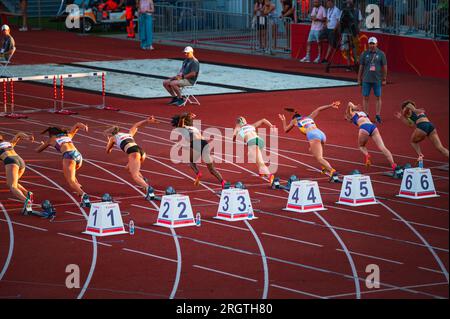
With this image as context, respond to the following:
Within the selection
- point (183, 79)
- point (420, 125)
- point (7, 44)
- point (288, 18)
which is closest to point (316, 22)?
point (288, 18)

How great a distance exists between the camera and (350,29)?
3650 cm

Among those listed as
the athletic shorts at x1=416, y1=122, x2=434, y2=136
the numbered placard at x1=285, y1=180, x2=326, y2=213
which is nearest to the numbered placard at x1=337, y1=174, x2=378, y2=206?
the numbered placard at x1=285, y1=180, x2=326, y2=213

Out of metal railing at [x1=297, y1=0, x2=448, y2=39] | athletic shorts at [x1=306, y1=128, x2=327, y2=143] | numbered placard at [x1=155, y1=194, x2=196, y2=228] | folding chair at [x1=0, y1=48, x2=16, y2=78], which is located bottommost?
numbered placard at [x1=155, y1=194, x2=196, y2=228]

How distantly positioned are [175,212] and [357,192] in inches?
131

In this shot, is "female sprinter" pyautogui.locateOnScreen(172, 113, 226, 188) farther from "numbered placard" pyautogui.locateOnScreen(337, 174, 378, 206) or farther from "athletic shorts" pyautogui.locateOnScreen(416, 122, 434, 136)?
"athletic shorts" pyautogui.locateOnScreen(416, 122, 434, 136)

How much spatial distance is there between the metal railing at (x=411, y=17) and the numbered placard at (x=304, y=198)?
1734 cm

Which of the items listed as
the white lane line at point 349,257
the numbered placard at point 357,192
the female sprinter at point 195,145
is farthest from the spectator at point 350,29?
the white lane line at point 349,257

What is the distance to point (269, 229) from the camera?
1736 centimetres

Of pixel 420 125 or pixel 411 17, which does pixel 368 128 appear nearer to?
pixel 420 125

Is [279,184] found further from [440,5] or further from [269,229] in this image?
[440,5]

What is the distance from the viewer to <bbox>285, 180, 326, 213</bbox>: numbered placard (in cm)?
1839

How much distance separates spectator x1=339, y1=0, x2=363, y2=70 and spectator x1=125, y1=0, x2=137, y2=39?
14.3 m

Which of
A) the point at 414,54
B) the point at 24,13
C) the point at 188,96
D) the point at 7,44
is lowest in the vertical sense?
the point at 188,96

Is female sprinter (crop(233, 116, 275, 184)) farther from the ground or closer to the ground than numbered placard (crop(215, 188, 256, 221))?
farther from the ground
